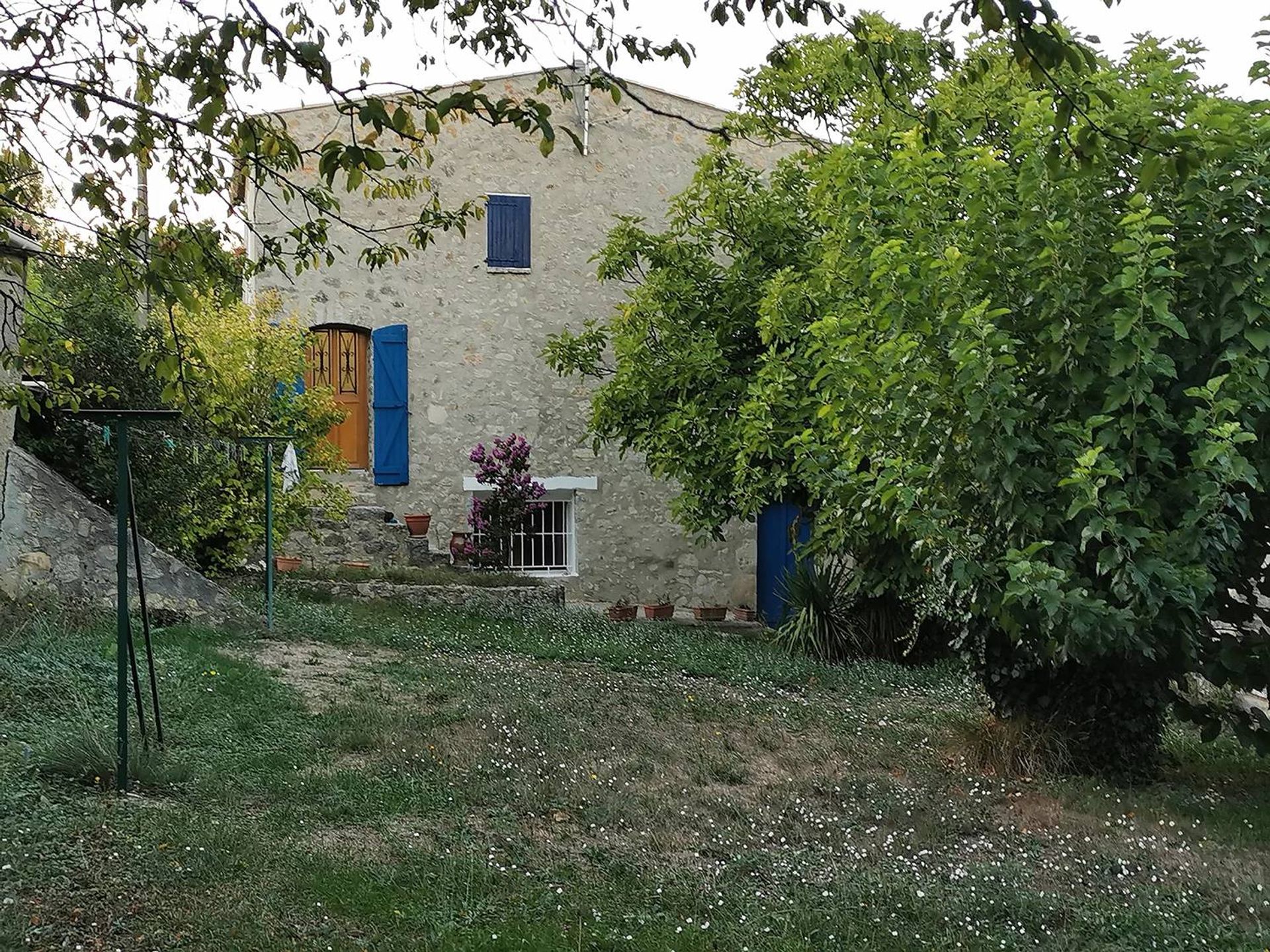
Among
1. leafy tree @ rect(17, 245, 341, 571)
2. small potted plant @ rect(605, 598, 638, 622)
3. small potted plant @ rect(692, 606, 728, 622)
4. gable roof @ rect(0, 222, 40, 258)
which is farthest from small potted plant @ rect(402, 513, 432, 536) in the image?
gable roof @ rect(0, 222, 40, 258)

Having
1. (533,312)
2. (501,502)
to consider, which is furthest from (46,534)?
(533,312)

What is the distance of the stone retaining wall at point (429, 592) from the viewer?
12570 millimetres

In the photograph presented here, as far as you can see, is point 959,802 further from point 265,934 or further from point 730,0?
point 730,0

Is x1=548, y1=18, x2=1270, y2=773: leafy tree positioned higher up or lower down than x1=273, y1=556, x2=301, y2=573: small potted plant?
higher up

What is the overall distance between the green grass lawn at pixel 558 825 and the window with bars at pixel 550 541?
23.2 feet

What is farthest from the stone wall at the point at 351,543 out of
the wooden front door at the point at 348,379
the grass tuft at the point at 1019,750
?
the grass tuft at the point at 1019,750

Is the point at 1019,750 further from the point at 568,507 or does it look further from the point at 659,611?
the point at 568,507

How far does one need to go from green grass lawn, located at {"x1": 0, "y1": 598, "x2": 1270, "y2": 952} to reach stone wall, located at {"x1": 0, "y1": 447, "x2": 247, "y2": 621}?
0.58 metres

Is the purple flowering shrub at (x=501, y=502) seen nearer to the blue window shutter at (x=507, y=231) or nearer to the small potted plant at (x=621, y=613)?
the small potted plant at (x=621, y=613)

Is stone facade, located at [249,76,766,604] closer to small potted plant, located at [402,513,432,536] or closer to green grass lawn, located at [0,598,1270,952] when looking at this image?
small potted plant, located at [402,513,432,536]

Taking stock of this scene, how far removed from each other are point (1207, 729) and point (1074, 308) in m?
2.54

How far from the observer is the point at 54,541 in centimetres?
884

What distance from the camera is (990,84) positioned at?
32.3ft

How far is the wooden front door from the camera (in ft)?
48.9
